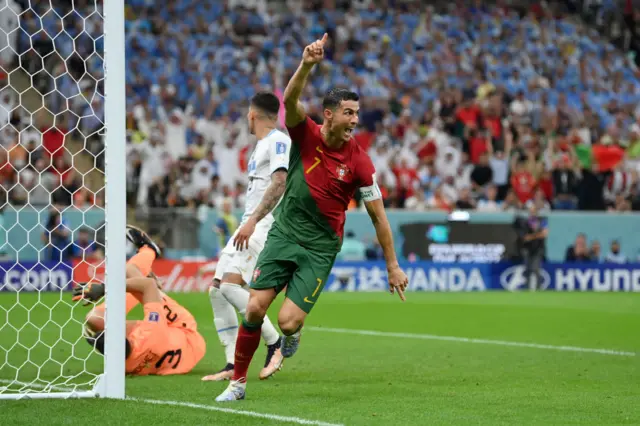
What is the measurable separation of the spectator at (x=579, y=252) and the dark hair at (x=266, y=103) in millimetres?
15688

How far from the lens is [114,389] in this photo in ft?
24.3

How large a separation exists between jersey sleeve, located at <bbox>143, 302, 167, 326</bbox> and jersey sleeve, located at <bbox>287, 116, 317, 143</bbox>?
8.18 feet

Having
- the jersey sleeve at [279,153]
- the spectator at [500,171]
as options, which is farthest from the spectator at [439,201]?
the jersey sleeve at [279,153]

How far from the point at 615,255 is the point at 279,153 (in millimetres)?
16572

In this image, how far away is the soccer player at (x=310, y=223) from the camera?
739 centimetres

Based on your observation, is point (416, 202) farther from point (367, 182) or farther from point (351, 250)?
point (367, 182)

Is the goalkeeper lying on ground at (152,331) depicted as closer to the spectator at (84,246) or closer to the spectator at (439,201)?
the spectator at (84,246)

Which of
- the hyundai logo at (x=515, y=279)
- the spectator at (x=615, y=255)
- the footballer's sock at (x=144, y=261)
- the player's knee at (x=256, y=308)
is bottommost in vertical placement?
the hyundai logo at (x=515, y=279)

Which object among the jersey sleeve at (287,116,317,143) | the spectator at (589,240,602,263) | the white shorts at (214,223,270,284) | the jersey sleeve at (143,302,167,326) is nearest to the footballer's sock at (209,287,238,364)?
the white shorts at (214,223,270,284)

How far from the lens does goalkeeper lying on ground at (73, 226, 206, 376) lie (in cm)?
893

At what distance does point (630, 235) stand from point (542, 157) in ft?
9.84

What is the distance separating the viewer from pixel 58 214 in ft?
63.6

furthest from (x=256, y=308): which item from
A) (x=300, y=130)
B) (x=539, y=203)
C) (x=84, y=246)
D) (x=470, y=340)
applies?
(x=539, y=203)

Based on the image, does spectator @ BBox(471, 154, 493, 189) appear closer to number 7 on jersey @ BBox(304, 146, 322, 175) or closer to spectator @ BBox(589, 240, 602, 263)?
spectator @ BBox(589, 240, 602, 263)
